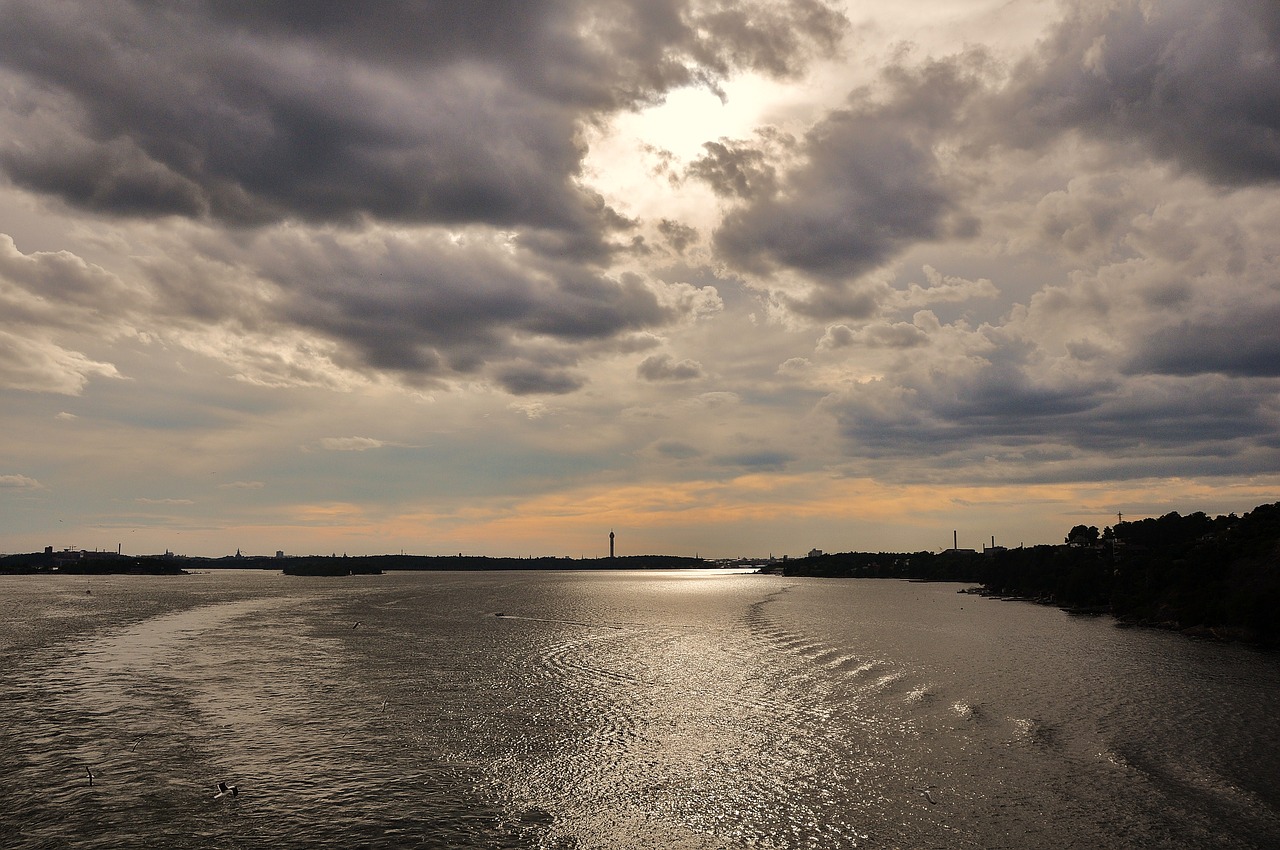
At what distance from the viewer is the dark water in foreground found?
121 ft

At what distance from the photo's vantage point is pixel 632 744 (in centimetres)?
5200

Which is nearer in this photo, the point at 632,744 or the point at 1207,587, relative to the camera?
the point at 632,744

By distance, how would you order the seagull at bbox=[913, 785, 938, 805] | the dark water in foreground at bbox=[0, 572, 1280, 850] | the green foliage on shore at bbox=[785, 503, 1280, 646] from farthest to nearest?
1. the green foliage on shore at bbox=[785, 503, 1280, 646]
2. the seagull at bbox=[913, 785, 938, 805]
3. the dark water in foreground at bbox=[0, 572, 1280, 850]

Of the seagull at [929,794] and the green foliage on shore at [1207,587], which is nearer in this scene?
the seagull at [929,794]

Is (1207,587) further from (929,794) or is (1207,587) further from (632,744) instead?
(632,744)

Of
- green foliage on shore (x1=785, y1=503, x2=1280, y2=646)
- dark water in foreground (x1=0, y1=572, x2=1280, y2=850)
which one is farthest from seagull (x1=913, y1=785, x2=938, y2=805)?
green foliage on shore (x1=785, y1=503, x2=1280, y2=646)

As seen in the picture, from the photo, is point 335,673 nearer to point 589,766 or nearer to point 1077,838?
point 589,766

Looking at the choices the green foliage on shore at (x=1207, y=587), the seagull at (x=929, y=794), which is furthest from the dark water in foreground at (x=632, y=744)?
the green foliage on shore at (x=1207, y=587)

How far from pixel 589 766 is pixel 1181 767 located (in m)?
36.2

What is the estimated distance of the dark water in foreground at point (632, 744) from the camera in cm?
3681

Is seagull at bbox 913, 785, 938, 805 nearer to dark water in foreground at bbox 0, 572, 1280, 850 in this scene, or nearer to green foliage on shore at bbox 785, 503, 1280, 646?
dark water in foreground at bbox 0, 572, 1280, 850

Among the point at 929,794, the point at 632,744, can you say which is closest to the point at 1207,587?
the point at 929,794

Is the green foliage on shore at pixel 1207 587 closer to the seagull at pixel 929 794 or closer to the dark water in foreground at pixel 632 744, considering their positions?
the dark water in foreground at pixel 632 744

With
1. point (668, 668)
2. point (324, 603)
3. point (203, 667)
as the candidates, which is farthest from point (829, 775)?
point (324, 603)
